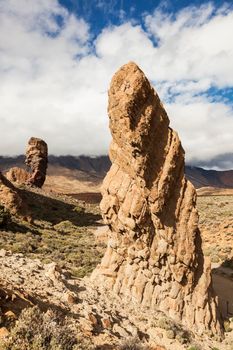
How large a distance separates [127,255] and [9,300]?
7075 millimetres

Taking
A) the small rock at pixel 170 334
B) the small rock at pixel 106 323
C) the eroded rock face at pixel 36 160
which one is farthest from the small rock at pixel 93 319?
the eroded rock face at pixel 36 160

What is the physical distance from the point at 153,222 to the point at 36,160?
53.7m

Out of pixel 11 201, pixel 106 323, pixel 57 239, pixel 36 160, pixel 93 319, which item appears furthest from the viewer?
pixel 36 160

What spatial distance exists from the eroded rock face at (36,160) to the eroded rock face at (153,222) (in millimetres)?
51754

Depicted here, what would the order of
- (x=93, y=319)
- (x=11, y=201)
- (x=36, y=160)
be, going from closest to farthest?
(x=93, y=319) < (x=11, y=201) < (x=36, y=160)

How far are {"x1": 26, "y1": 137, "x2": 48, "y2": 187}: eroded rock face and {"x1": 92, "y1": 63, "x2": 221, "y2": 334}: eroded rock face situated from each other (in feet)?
170

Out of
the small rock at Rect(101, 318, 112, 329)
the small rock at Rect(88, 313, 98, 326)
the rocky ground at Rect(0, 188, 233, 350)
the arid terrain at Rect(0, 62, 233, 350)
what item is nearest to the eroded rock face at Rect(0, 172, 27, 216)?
the rocky ground at Rect(0, 188, 233, 350)

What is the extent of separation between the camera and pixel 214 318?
15125 millimetres

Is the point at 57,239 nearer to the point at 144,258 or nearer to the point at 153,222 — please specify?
the point at 144,258

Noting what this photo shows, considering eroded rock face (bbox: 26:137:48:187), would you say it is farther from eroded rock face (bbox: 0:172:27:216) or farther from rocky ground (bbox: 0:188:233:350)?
rocky ground (bbox: 0:188:233:350)

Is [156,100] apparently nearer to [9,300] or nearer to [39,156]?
[9,300]

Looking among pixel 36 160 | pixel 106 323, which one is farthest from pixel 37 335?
pixel 36 160

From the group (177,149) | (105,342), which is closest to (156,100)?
(177,149)

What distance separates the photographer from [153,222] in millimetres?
15211
